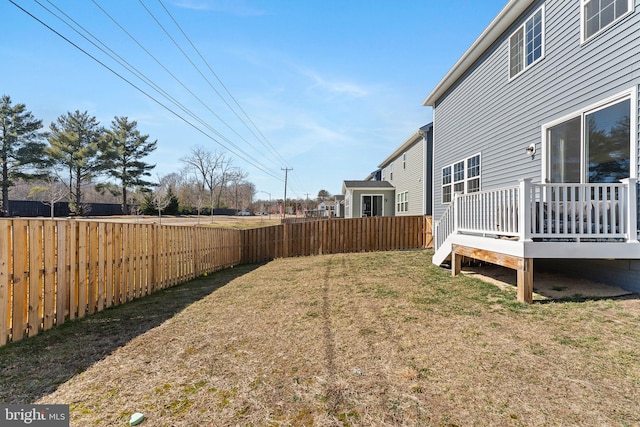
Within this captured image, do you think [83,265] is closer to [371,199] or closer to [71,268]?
[71,268]

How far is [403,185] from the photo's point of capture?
A: 18.7 metres

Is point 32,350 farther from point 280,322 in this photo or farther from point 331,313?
point 331,313

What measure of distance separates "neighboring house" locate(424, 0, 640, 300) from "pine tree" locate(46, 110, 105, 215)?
1384 inches

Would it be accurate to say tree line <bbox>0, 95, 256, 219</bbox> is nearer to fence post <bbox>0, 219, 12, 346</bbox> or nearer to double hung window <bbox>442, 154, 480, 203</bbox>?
double hung window <bbox>442, 154, 480, 203</bbox>

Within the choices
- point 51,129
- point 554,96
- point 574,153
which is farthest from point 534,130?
point 51,129

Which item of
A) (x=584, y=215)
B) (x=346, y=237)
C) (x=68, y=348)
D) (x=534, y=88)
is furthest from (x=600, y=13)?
(x=346, y=237)

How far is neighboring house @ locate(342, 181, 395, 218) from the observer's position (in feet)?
68.9

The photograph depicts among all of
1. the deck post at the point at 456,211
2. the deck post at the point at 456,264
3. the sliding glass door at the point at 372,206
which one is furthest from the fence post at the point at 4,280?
the sliding glass door at the point at 372,206

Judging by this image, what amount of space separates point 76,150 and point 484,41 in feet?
120

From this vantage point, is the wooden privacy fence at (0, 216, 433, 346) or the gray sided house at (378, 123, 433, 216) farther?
the gray sided house at (378, 123, 433, 216)

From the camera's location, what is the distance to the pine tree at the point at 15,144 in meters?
27.1

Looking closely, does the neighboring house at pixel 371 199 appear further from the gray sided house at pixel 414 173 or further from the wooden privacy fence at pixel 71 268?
the wooden privacy fence at pixel 71 268

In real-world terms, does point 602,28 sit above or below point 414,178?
above

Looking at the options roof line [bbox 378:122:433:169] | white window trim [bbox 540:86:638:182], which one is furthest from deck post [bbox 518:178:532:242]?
roof line [bbox 378:122:433:169]
